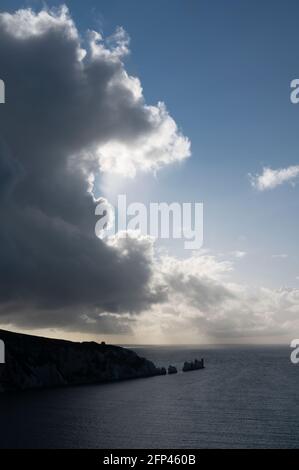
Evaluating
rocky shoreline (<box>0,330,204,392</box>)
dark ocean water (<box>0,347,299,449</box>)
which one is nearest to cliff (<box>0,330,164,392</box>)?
rocky shoreline (<box>0,330,204,392</box>)

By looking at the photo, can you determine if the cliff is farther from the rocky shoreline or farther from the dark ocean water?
the dark ocean water

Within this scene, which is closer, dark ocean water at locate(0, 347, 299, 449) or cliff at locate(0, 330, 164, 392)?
dark ocean water at locate(0, 347, 299, 449)

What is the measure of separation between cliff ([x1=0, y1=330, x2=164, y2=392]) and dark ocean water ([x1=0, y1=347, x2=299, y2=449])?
513 inches

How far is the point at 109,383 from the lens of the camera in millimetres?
164500

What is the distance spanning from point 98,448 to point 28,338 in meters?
103

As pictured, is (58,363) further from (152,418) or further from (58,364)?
(152,418)

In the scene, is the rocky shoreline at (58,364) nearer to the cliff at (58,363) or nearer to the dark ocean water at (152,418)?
the cliff at (58,363)

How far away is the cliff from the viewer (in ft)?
470

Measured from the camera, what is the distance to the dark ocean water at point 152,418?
7338 centimetres

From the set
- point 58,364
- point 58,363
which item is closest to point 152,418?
point 58,364

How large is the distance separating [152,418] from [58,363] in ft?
256

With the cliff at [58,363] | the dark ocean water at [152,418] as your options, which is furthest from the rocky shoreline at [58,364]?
the dark ocean water at [152,418]
